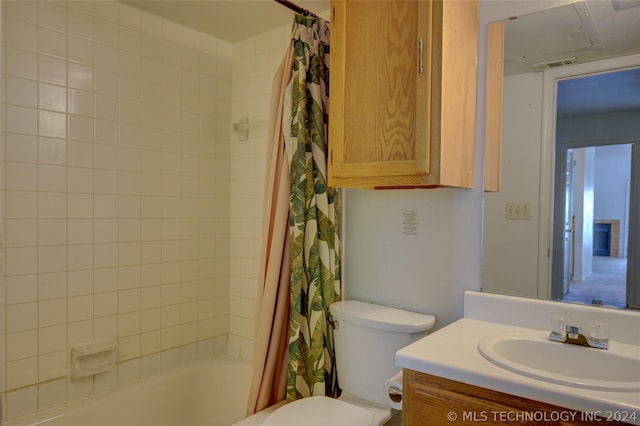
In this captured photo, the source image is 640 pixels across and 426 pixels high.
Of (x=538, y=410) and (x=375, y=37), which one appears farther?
(x=375, y=37)

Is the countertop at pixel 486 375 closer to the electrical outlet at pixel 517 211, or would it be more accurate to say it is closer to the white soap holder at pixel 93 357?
the electrical outlet at pixel 517 211

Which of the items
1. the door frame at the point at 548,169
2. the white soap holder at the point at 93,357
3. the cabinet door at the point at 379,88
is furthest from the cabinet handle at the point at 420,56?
the white soap holder at the point at 93,357

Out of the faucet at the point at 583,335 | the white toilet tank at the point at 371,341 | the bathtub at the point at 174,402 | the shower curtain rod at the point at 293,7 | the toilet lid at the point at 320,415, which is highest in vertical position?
the shower curtain rod at the point at 293,7

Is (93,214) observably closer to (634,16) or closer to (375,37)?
(375,37)

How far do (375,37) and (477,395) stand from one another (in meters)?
1.18

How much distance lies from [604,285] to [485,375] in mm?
635

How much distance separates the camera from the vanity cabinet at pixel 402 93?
136 centimetres

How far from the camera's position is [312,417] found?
5.00 ft

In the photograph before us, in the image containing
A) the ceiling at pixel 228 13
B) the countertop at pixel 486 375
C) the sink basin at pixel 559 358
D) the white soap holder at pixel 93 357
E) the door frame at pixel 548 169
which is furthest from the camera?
the ceiling at pixel 228 13

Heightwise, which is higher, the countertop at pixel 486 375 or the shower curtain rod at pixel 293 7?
the shower curtain rod at pixel 293 7

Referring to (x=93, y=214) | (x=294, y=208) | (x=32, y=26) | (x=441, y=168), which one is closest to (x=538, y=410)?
(x=441, y=168)

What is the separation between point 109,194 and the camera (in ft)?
6.66

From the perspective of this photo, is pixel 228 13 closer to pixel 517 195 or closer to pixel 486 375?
pixel 517 195

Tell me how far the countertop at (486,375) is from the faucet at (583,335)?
0.45 ft
